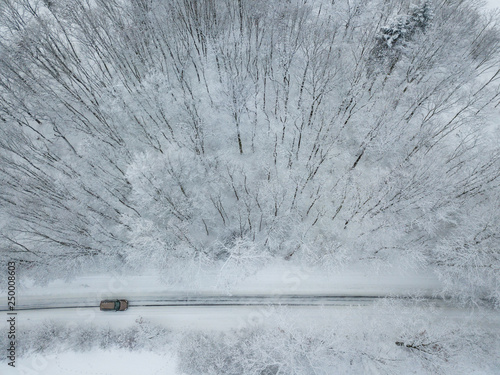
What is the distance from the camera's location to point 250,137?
31.5 metres

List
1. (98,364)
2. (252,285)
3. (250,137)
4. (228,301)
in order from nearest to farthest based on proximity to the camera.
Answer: (98,364) → (228,301) → (252,285) → (250,137)

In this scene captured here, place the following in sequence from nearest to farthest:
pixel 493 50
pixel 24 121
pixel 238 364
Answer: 1. pixel 238 364
2. pixel 493 50
3. pixel 24 121

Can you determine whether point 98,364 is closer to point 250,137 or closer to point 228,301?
point 228,301

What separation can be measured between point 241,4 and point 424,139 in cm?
2162

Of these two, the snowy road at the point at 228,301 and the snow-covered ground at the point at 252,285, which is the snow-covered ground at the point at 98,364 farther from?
the snow-covered ground at the point at 252,285

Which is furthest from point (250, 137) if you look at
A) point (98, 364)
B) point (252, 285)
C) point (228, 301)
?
point (98, 364)

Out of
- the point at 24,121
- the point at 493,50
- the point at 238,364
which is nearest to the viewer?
the point at 238,364

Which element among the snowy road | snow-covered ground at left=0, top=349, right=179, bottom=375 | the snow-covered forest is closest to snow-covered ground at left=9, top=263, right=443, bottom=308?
the snowy road

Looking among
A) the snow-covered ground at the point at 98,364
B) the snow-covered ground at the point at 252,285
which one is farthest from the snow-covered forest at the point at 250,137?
the snow-covered ground at the point at 98,364

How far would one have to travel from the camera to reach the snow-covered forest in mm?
27250

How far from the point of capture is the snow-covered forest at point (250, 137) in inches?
1073

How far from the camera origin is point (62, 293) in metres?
29.0

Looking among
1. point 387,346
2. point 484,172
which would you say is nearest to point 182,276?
point 387,346

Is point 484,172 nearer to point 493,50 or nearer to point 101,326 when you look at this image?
point 493,50
